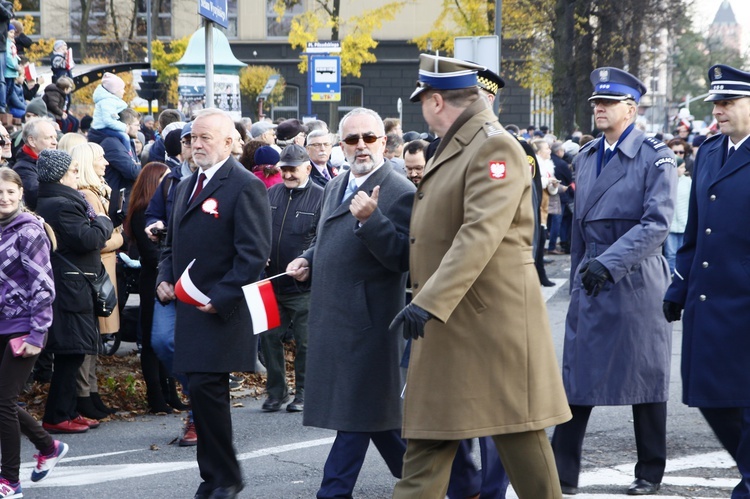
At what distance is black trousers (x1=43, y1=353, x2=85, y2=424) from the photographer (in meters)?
7.75

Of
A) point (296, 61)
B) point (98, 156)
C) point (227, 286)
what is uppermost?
point (296, 61)

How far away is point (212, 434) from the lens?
19.0ft

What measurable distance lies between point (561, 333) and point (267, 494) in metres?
6.22

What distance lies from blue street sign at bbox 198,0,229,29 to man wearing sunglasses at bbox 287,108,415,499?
3894 millimetres

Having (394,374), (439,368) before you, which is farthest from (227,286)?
(439,368)

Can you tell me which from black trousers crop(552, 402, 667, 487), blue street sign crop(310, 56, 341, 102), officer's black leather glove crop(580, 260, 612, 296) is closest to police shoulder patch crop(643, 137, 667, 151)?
officer's black leather glove crop(580, 260, 612, 296)

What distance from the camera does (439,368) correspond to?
14.6 feet

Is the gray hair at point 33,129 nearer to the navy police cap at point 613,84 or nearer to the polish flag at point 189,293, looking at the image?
the polish flag at point 189,293

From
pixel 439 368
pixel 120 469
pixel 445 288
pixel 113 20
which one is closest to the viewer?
pixel 445 288

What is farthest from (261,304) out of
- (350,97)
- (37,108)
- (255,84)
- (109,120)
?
(350,97)

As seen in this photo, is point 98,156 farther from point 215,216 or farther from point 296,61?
point 296,61

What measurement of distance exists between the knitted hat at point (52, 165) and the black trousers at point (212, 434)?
236cm

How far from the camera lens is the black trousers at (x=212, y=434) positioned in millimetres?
5781

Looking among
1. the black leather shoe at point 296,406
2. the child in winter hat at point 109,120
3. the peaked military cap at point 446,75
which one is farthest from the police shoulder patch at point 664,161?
the child in winter hat at point 109,120
